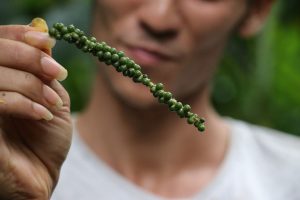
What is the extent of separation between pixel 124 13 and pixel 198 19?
19cm

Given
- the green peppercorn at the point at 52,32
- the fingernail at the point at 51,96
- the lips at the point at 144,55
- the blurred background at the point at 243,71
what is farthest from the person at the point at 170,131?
the green peppercorn at the point at 52,32

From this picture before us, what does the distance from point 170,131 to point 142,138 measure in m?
0.08

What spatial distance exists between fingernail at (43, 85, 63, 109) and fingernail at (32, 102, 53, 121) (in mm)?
17

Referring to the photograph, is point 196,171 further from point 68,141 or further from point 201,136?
point 68,141

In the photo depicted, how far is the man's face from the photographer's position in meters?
1.99

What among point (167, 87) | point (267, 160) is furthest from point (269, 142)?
point (167, 87)

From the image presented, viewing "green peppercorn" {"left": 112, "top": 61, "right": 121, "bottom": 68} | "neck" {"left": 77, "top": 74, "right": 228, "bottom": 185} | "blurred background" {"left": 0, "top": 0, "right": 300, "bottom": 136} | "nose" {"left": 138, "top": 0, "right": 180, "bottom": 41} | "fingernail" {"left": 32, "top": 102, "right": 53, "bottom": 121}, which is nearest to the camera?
"green peppercorn" {"left": 112, "top": 61, "right": 121, "bottom": 68}

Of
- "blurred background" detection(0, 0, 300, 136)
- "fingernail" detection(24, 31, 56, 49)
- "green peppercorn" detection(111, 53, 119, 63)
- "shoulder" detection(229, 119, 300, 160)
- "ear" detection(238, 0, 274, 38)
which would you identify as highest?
"blurred background" detection(0, 0, 300, 136)

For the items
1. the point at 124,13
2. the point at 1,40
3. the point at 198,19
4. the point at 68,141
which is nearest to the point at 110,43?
the point at 124,13

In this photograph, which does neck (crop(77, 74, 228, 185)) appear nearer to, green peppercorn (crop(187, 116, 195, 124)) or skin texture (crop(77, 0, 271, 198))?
skin texture (crop(77, 0, 271, 198))

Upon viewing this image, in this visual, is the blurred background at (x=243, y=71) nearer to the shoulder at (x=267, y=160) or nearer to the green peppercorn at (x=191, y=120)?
the shoulder at (x=267, y=160)

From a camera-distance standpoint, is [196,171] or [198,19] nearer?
[198,19]

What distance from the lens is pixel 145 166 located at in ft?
7.28

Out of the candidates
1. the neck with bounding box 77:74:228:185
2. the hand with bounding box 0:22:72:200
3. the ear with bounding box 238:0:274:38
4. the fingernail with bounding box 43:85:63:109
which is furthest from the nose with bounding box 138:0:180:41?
the fingernail with bounding box 43:85:63:109
